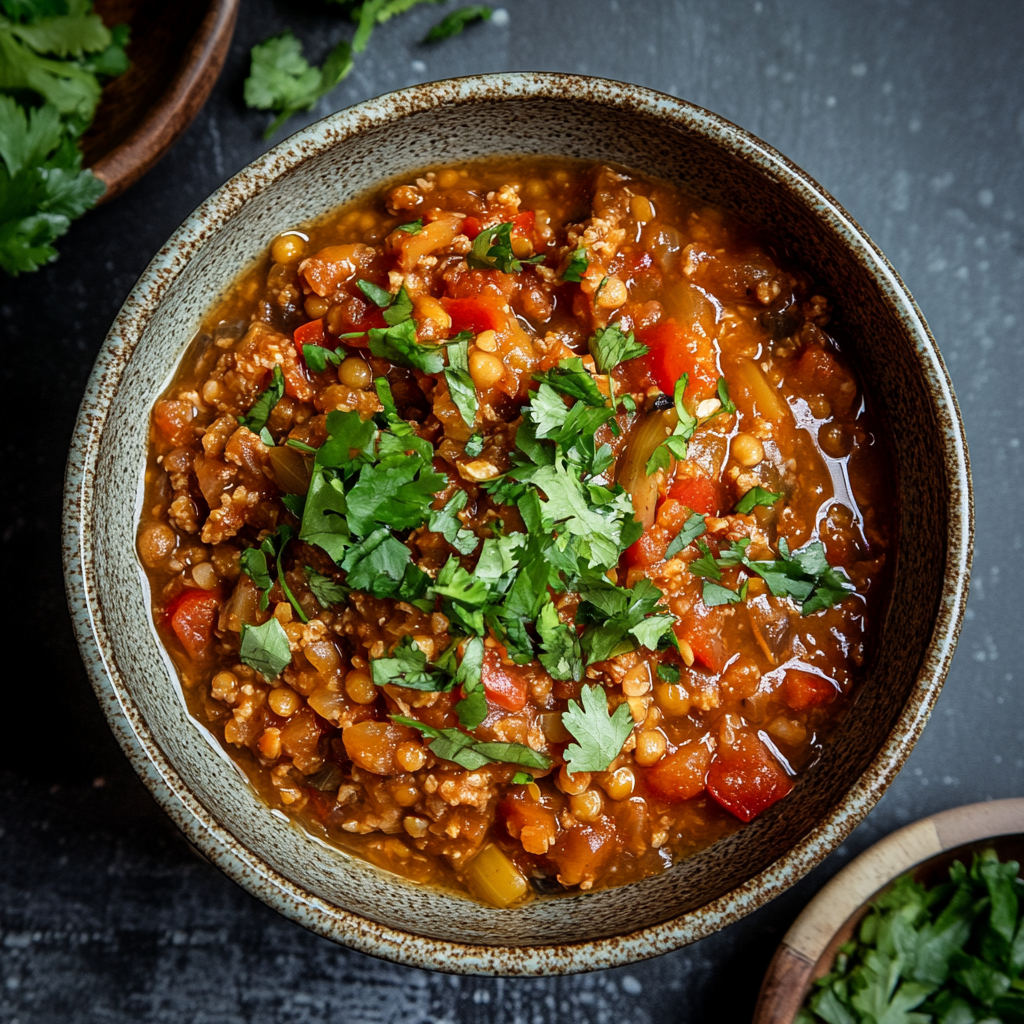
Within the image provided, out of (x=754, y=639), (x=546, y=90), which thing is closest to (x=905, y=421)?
(x=754, y=639)

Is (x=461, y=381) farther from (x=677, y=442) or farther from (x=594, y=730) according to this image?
(x=594, y=730)

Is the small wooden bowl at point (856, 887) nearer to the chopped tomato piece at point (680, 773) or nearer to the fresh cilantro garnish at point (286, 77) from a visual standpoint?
the chopped tomato piece at point (680, 773)

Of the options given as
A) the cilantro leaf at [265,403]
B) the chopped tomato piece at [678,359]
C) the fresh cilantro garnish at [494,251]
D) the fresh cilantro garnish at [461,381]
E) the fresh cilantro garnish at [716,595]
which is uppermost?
the fresh cilantro garnish at [494,251]

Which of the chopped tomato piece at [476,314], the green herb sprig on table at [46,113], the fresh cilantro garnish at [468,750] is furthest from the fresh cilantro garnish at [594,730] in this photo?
the green herb sprig on table at [46,113]

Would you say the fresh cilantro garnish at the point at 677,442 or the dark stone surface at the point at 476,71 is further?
the dark stone surface at the point at 476,71

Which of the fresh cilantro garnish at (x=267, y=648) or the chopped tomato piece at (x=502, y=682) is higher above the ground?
the chopped tomato piece at (x=502, y=682)

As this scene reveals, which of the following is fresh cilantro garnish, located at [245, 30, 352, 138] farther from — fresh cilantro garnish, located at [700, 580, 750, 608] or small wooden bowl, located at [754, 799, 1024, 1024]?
small wooden bowl, located at [754, 799, 1024, 1024]
